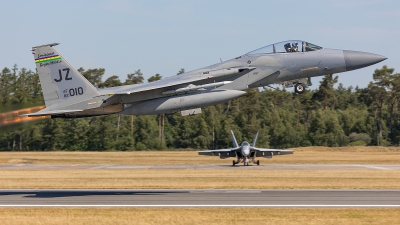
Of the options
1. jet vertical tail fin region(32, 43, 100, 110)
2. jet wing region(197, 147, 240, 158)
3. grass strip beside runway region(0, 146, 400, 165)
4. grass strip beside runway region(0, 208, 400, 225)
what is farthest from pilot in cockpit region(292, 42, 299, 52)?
grass strip beside runway region(0, 146, 400, 165)

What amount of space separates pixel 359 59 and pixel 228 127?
5409cm

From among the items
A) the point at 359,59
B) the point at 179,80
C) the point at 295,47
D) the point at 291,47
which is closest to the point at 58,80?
the point at 179,80

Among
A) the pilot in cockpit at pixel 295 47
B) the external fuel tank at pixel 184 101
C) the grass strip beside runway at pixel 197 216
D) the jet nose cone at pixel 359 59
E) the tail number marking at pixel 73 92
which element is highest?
the pilot in cockpit at pixel 295 47

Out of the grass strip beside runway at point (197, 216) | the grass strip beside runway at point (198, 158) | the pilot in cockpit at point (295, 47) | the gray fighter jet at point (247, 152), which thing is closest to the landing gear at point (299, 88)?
the pilot in cockpit at point (295, 47)

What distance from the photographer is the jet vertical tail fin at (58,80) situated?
23953 mm

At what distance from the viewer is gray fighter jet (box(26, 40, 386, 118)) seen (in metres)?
22.8

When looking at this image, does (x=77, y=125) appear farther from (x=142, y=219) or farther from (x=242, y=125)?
(x=142, y=219)

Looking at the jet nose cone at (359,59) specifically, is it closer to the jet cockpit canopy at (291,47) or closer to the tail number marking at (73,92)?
the jet cockpit canopy at (291,47)

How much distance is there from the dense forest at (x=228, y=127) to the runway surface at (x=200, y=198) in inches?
1594

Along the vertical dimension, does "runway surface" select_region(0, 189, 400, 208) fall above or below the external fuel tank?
below

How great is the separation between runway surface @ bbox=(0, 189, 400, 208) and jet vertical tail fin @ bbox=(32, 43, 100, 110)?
4127mm

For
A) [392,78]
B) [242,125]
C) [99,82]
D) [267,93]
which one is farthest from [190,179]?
[267,93]

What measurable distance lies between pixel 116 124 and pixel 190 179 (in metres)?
48.1

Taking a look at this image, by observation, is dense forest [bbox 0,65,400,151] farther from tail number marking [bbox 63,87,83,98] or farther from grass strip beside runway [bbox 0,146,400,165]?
tail number marking [bbox 63,87,83,98]
